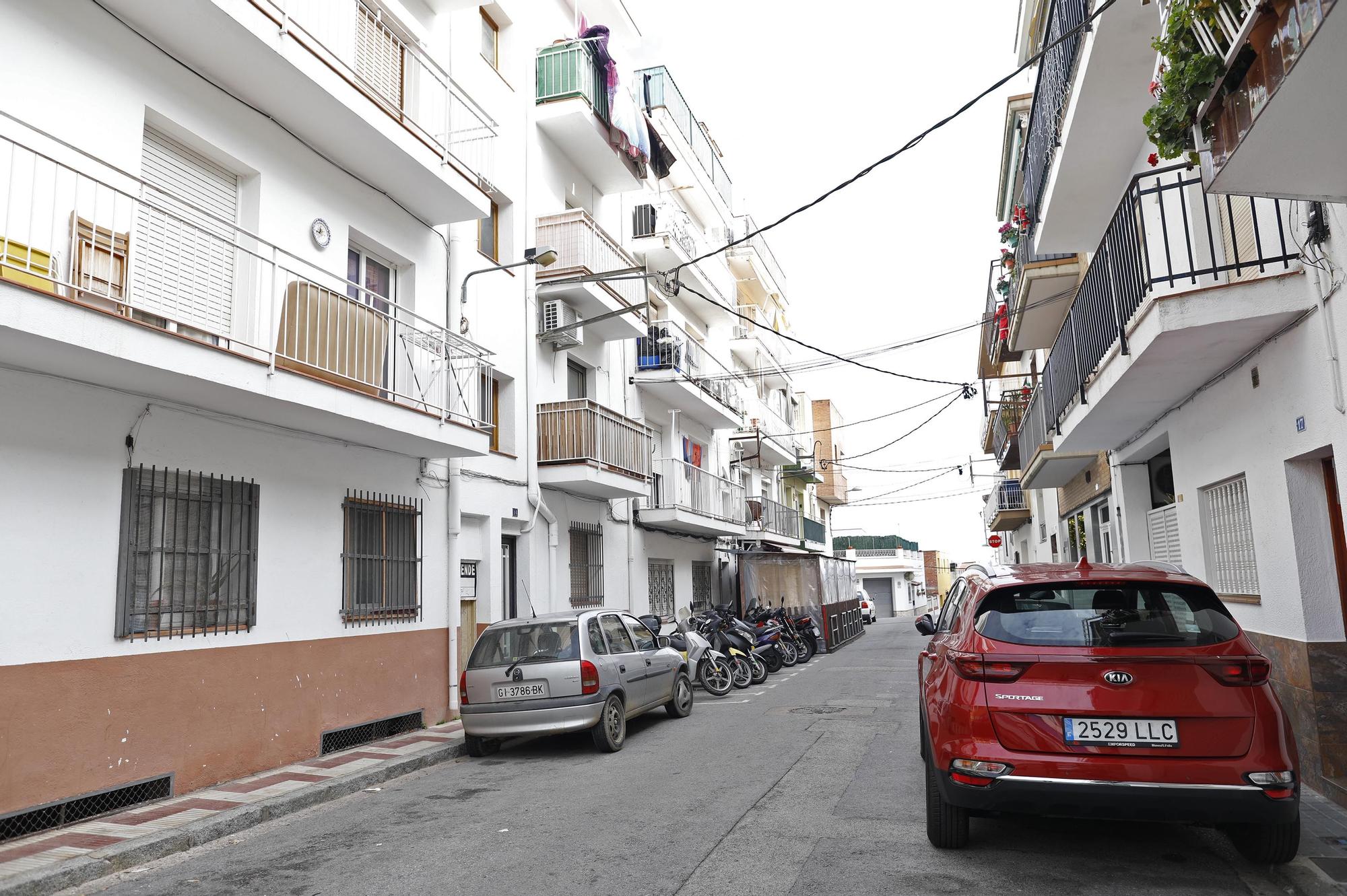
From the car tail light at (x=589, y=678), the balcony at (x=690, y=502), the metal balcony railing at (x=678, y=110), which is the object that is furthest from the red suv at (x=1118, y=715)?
the metal balcony railing at (x=678, y=110)

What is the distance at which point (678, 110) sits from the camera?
81.6ft

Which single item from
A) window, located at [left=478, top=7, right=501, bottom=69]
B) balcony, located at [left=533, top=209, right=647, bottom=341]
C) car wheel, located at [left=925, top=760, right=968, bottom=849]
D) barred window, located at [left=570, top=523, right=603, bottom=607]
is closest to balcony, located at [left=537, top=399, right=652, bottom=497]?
barred window, located at [left=570, top=523, right=603, bottom=607]

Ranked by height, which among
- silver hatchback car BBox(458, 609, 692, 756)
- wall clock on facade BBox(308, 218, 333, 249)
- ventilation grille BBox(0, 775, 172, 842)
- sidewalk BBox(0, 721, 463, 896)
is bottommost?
sidewalk BBox(0, 721, 463, 896)

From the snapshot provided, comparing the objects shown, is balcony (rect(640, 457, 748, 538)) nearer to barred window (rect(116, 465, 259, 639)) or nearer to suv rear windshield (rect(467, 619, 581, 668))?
suv rear windshield (rect(467, 619, 581, 668))

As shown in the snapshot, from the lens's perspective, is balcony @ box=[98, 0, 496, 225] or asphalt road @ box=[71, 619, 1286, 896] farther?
balcony @ box=[98, 0, 496, 225]

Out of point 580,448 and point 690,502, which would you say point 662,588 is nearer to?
point 690,502

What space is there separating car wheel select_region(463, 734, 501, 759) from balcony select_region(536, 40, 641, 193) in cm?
1057

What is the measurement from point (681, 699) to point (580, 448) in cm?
450

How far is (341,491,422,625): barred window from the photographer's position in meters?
10.3

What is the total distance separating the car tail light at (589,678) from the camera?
30.5 feet

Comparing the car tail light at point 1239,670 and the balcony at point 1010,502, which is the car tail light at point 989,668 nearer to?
the car tail light at point 1239,670

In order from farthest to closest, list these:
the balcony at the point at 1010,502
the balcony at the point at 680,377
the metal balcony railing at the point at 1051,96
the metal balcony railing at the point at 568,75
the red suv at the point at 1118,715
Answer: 1. the balcony at the point at 1010,502
2. the balcony at the point at 680,377
3. the metal balcony railing at the point at 568,75
4. the metal balcony railing at the point at 1051,96
5. the red suv at the point at 1118,715

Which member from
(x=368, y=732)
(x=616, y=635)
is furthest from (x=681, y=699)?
(x=368, y=732)

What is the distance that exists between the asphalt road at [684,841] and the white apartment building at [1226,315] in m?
2.28
